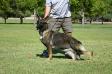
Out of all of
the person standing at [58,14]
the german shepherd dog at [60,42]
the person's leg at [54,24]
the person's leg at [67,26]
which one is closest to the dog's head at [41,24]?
the german shepherd dog at [60,42]

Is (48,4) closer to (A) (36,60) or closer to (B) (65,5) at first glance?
(B) (65,5)

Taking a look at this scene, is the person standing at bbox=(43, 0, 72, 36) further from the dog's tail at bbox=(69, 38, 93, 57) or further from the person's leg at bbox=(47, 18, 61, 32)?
the dog's tail at bbox=(69, 38, 93, 57)

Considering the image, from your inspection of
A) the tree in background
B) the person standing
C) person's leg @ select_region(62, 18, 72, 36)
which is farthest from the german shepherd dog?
the tree in background

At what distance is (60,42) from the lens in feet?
39.1

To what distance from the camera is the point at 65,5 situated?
12602mm

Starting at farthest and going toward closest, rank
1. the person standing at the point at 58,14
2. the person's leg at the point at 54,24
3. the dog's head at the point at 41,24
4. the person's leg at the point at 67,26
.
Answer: the person's leg at the point at 67,26 < the person's leg at the point at 54,24 < the person standing at the point at 58,14 < the dog's head at the point at 41,24

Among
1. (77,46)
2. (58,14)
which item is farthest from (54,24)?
(77,46)

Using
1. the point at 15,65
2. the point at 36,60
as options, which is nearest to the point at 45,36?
the point at 36,60

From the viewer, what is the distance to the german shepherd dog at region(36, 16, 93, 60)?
11.9 metres

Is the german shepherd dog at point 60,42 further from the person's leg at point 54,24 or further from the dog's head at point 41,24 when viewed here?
the person's leg at point 54,24

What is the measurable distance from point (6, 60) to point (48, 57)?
1.40m

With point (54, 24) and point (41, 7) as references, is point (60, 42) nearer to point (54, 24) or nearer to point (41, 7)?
point (54, 24)

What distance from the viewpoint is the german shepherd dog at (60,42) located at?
469 inches

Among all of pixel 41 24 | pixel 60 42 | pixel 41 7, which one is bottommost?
pixel 41 7
